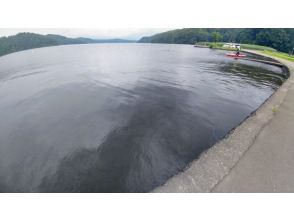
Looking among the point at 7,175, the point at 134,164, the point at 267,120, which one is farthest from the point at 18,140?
the point at 267,120

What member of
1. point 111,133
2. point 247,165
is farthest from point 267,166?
point 111,133

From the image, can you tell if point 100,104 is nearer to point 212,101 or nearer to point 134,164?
point 134,164

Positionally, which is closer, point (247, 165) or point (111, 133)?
point (247, 165)

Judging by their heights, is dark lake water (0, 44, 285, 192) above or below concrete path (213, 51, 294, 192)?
below

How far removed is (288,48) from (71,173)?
9169cm

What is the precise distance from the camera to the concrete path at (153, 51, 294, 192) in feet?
12.4

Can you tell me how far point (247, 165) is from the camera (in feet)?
14.4

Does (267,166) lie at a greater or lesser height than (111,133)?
greater

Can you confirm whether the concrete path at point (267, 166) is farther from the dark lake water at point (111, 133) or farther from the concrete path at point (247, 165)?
the dark lake water at point (111, 133)

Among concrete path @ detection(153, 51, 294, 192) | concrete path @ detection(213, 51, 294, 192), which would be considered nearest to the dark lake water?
concrete path @ detection(153, 51, 294, 192)

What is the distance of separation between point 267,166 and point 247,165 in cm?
53

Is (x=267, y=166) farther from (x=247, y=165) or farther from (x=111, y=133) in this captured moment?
(x=111, y=133)

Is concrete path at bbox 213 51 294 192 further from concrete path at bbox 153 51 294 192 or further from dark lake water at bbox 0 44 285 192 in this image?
dark lake water at bbox 0 44 285 192

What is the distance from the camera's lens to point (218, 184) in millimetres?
3812
